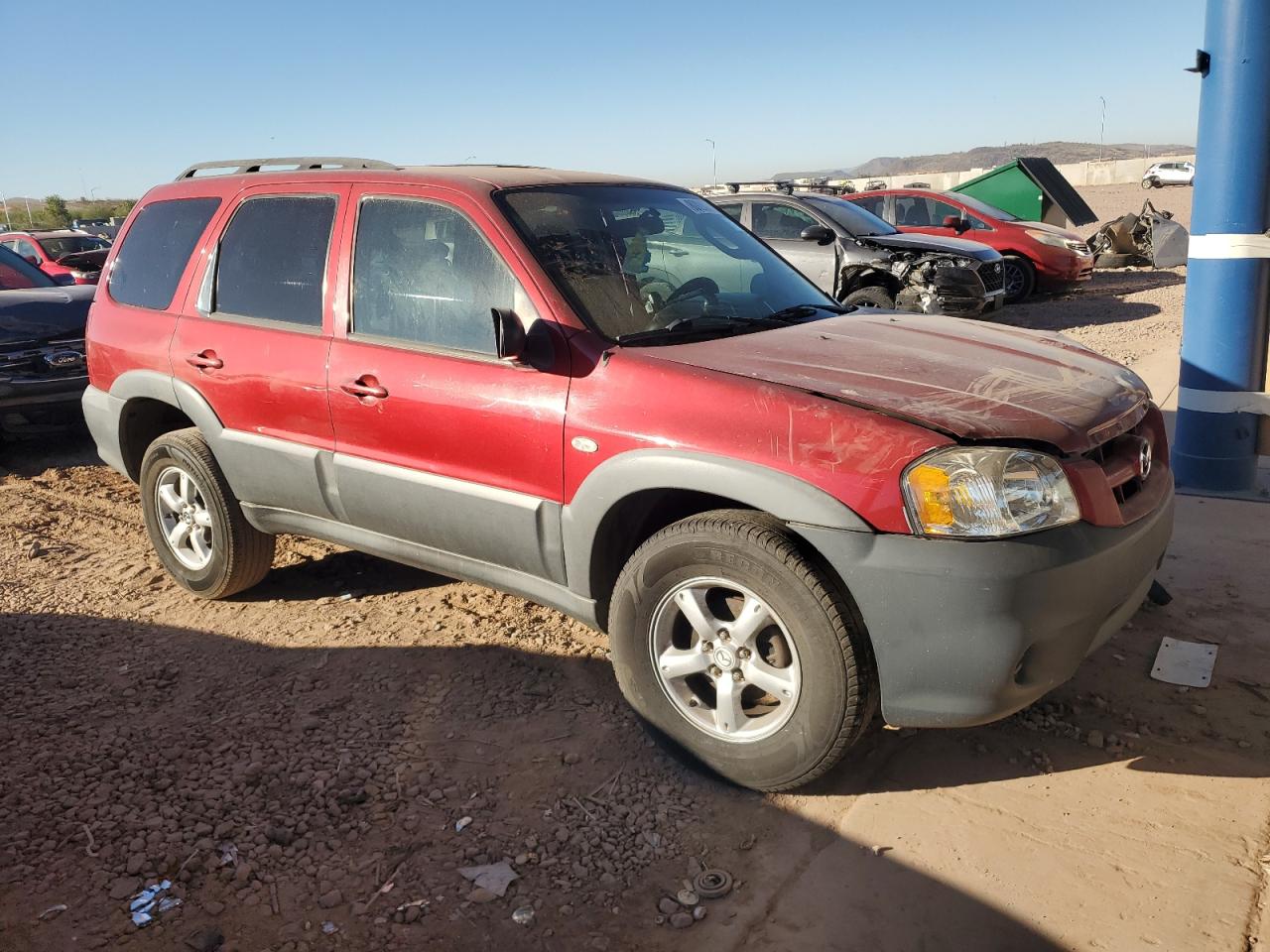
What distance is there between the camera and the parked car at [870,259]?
10688mm

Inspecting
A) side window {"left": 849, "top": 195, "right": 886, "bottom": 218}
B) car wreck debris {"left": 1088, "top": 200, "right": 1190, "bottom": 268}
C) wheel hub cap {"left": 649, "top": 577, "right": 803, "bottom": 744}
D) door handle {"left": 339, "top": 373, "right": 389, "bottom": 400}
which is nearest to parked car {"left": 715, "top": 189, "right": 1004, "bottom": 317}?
side window {"left": 849, "top": 195, "right": 886, "bottom": 218}

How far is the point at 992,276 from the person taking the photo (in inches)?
468

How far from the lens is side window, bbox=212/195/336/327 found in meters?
4.09

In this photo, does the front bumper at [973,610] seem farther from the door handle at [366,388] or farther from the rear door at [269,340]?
the rear door at [269,340]

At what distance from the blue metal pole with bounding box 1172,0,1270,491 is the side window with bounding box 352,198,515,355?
149 inches

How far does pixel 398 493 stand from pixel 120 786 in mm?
1297

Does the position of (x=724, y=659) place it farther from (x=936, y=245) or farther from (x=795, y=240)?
(x=936, y=245)

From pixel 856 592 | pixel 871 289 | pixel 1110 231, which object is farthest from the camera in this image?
pixel 1110 231

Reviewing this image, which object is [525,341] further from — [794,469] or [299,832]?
[299,832]

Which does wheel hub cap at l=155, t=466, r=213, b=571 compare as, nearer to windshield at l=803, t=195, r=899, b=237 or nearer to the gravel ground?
the gravel ground

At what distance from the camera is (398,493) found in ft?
12.5

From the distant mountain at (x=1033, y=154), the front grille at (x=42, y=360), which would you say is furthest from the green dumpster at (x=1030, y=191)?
the distant mountain at (x=1033, y=154)

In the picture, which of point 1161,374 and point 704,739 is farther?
point 1161,374

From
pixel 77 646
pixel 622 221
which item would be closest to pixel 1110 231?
pixel 622 221
